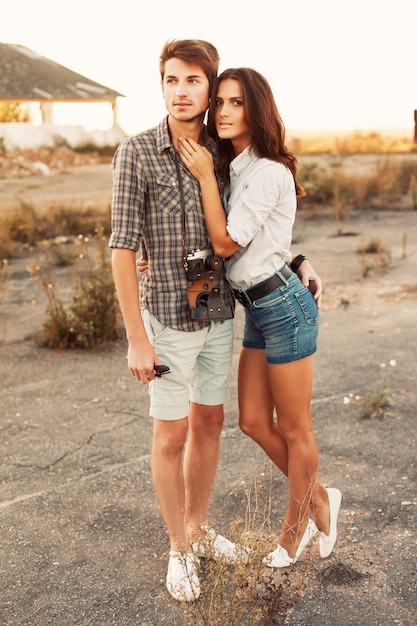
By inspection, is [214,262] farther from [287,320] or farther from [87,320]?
[87,320]

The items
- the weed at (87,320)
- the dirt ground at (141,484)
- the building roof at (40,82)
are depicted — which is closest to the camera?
the dirt ground at (141,484)

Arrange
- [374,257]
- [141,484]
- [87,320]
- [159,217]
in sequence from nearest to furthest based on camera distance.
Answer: [159,217], [141,484], [87,320], [374,257]

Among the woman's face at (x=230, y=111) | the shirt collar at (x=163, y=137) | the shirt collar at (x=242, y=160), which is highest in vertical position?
the woman's face at (x=230, y=111)

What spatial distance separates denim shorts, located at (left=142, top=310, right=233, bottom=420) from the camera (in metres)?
2.94

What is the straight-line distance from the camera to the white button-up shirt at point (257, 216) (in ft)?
8.95

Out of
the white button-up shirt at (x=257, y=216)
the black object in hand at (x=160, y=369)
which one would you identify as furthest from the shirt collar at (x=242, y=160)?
the black object in hand at (x=160, y=369)

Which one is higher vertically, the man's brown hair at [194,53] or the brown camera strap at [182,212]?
the man's brown hair at [194,53]

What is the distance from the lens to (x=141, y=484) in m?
4.22

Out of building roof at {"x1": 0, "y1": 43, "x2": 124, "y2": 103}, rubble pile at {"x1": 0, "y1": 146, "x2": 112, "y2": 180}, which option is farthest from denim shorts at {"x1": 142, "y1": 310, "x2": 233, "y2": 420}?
building roof at {"x1": 0, "y1": 43, "x2": 124, "y2": 103}

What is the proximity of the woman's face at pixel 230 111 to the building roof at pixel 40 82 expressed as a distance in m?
22.0

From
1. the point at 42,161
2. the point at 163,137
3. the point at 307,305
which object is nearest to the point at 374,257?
the point at 307,305

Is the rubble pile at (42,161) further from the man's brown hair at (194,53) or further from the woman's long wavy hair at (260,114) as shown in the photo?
the woman's long wavy hair at (260,114)

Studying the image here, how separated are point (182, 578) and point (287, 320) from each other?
3.65 feet

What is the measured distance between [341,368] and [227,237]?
3569 mm
